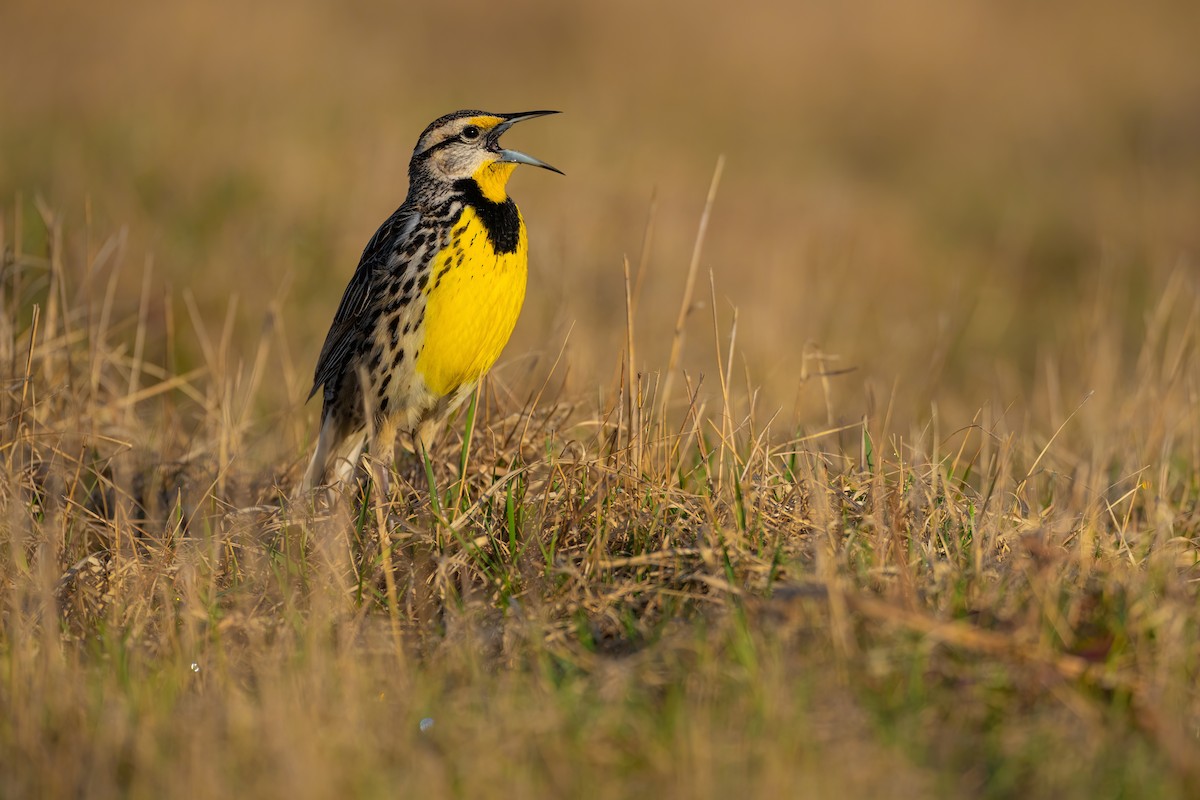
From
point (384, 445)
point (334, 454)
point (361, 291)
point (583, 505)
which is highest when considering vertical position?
point (361, 291)

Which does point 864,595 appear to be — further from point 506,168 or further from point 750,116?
point 750,116

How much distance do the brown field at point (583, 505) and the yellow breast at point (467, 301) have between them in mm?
234

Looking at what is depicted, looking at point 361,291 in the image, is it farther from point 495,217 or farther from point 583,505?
point 583,505

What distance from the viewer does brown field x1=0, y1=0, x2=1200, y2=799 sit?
2.60 m

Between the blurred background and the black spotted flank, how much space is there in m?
0.39

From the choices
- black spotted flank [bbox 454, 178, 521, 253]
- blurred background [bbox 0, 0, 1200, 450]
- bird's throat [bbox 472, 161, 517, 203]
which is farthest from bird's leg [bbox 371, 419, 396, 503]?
bird's throat [bbox 472, 161, 517, 203]

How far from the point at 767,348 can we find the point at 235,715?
5.20 m

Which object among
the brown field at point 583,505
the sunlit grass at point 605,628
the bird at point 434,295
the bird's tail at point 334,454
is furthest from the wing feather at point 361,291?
the sunlit grass at point 605,628

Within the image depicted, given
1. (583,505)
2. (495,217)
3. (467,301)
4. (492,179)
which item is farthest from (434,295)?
(583,505)

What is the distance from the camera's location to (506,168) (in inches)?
183

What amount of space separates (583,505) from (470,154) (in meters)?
1.52

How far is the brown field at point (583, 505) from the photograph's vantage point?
2600 mm

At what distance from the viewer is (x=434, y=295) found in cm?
436

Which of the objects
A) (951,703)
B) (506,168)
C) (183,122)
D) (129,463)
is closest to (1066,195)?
(183,122)
